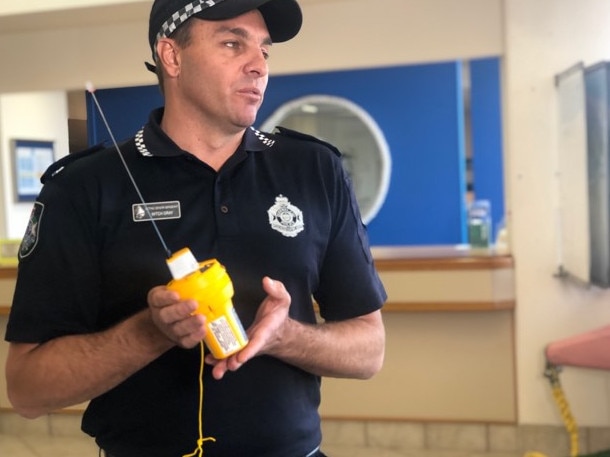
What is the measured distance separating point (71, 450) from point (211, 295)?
10.0 ft

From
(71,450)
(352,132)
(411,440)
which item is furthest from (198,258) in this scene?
(352,132)

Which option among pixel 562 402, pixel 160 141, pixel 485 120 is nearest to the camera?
pixel 160 141

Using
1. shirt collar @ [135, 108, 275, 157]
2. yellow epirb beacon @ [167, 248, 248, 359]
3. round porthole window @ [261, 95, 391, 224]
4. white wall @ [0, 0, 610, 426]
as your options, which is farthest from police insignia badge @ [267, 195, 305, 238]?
round porthole window @ [261, 95, 391, 224]

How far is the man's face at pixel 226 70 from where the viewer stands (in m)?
1.13

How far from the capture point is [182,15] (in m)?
1.14

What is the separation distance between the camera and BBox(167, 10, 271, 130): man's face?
1134 millimetres

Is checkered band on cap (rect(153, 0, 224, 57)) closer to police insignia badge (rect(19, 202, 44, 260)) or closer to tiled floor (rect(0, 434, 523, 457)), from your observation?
police insignia badge (rect(19, 202, 44, 260))

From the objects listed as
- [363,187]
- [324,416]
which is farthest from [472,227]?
[363,187]

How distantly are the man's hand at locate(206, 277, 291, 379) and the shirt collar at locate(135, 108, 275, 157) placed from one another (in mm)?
327

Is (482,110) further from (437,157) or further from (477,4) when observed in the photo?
(477,4)

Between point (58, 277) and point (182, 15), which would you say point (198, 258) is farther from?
point (182, 15)

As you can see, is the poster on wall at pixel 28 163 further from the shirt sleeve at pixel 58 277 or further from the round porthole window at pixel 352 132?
the shirt sleeve at pixel 58 277

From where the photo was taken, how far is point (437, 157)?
4.93 metres

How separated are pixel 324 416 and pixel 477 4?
2.11 metres
